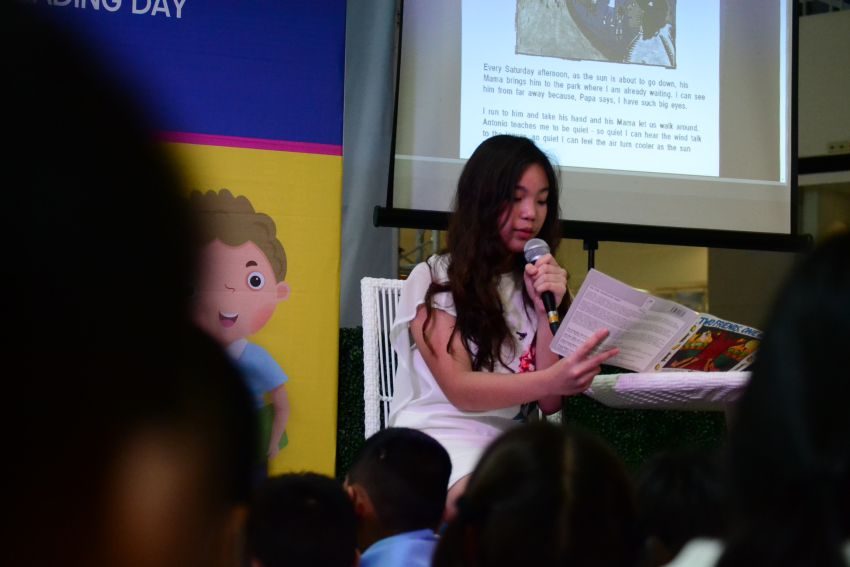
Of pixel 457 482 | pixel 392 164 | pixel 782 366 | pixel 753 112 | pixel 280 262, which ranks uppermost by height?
pixel 753 112

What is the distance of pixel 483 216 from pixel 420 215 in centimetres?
82

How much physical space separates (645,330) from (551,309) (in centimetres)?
19

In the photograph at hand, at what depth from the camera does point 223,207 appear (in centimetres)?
264

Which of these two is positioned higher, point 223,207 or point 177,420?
point 223,207

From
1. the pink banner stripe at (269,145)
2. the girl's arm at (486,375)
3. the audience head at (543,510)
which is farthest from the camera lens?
the pink banner stripe at (269,145)

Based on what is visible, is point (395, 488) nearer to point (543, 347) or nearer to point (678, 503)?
point (678, 503)

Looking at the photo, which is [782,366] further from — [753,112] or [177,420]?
[753,112]

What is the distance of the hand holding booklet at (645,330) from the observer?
1938 mm

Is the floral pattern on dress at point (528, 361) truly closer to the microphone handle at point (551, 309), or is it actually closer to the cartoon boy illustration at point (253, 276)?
the microphone handle at point (551, 309)

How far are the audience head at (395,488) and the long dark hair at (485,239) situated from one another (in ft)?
1.46

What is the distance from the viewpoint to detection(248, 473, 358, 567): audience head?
1.34 meters

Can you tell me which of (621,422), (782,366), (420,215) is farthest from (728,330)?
(782,366)

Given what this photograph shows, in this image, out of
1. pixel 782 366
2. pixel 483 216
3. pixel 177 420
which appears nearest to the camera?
pixel 177 420

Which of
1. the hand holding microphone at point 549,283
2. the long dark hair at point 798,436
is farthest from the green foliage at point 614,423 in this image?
the long dark hair at point 798,436
